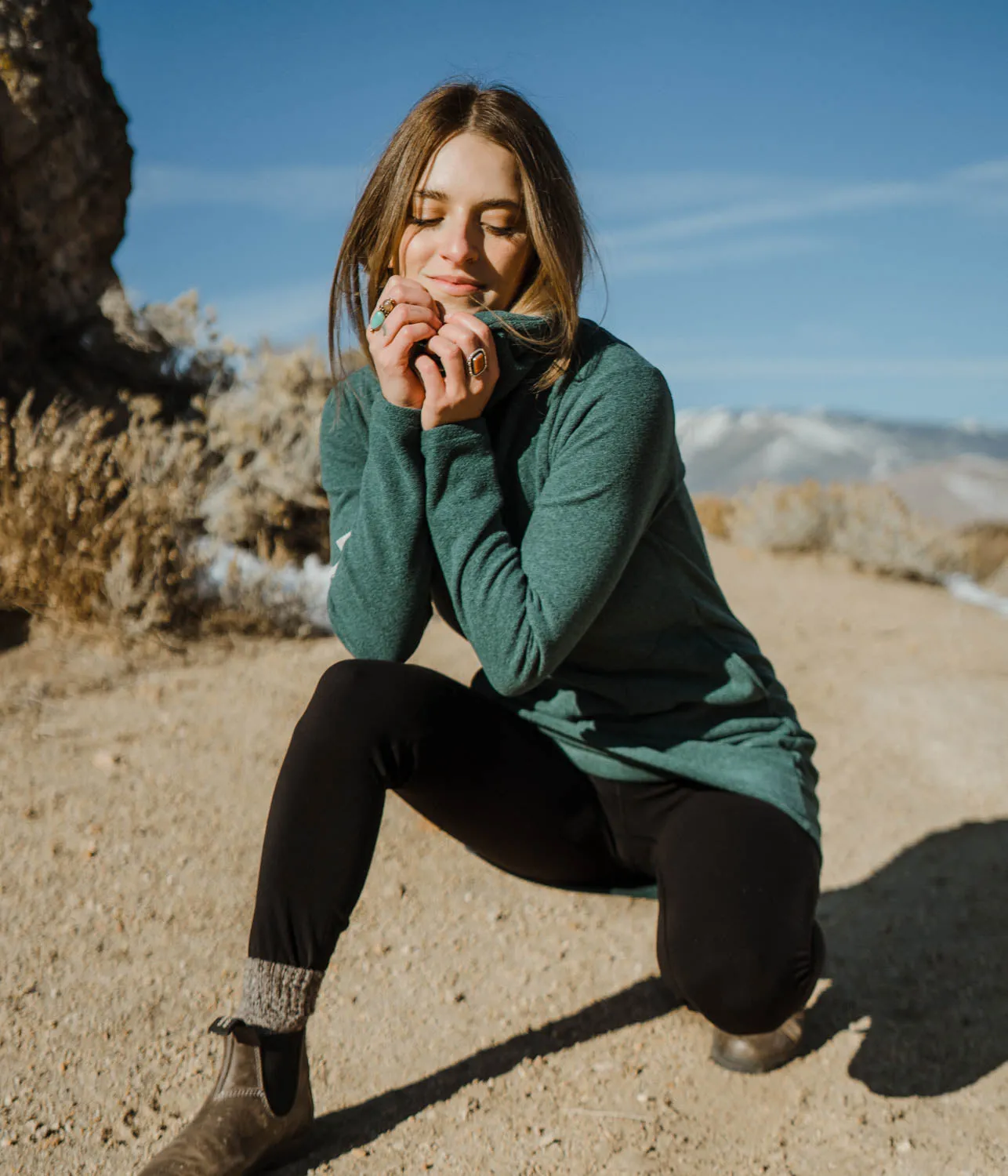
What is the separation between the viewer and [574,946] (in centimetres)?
242

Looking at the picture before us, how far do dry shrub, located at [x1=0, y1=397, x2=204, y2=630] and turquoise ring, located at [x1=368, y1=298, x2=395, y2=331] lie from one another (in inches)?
87.2

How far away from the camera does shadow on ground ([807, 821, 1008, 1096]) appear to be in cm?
204

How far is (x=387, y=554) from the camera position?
1.78m

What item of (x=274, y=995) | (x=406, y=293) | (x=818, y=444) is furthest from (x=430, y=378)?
(x=818, y=444)

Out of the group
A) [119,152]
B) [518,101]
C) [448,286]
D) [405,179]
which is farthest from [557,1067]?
[119,152]

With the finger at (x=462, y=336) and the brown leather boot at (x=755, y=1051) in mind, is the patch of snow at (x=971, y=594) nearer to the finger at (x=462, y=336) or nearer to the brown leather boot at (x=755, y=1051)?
the brown leather boot at (x=755, y=1051)

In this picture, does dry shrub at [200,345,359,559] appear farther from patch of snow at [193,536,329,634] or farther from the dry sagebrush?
the dry sagebrush

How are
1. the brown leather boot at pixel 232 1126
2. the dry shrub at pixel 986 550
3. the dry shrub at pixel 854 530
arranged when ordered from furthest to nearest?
the dry shrub at pixel 986 550 → the dry shrub at pixel 854 530 → the brown leather boot at pixel 232 1126

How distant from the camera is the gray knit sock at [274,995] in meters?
1.58

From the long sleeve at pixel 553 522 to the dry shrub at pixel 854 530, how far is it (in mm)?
5244

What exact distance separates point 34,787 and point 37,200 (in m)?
2.63

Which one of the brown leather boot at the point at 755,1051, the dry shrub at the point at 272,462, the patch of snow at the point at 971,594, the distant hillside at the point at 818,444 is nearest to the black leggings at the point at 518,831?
the brown leather boot at the point at 755,1051

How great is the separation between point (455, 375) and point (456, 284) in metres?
0.25

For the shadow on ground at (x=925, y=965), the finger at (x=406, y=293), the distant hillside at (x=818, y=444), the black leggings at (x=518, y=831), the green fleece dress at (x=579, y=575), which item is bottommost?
the distant hillside at (x=818, y=444)
